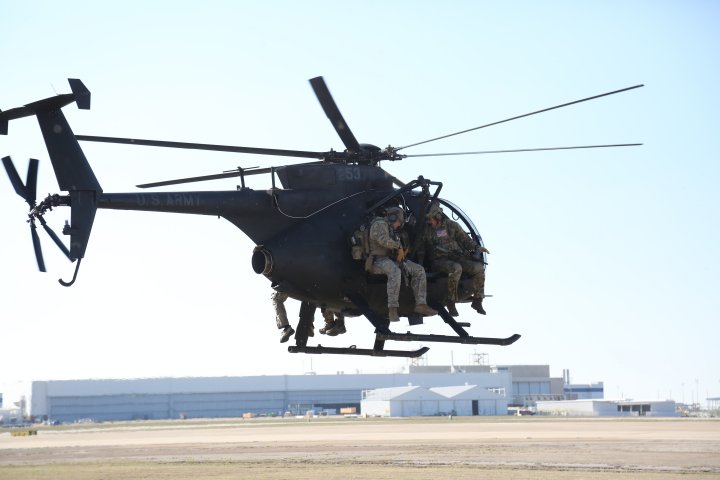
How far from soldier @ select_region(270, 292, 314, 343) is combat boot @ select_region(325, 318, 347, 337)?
106 centimetres

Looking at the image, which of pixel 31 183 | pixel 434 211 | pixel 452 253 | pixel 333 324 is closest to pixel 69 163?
pixel 31 183

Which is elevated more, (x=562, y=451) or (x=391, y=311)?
(x=391, y=311)

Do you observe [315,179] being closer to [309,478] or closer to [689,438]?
[309,478]

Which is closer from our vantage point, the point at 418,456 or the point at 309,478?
the point at 309,478

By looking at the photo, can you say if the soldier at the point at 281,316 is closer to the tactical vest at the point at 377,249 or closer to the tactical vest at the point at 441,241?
the tactical vest at the point at 377,249

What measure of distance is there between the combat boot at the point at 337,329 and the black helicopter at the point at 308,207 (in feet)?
2.14

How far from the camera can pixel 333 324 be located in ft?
66.3

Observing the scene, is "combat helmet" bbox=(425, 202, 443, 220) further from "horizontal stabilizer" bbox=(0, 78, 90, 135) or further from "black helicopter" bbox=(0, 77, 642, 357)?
"horizontal stabilizer" bbox=(0, 78, 90, 135)

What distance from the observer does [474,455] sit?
4950 cm

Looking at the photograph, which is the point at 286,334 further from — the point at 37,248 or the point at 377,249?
the point at 37,248

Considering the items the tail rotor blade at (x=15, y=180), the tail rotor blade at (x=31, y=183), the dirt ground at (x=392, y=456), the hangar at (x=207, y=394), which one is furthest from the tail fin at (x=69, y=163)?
the hangar at (x=207, y=394)

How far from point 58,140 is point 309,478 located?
21496 millimetres

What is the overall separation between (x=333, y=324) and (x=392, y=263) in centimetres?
265

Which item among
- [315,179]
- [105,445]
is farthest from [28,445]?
[315,179]
